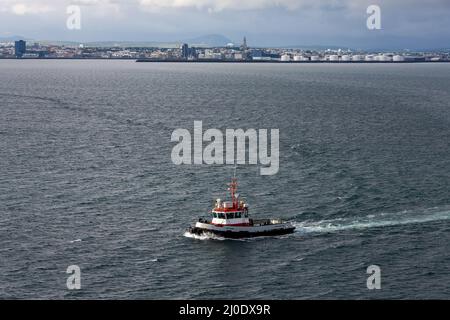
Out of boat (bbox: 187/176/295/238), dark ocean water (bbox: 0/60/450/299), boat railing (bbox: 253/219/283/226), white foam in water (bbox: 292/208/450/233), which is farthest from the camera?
white foam in water (bbox: 292/208/450/233)

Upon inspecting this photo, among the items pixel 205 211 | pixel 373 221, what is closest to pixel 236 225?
pixel 205 211

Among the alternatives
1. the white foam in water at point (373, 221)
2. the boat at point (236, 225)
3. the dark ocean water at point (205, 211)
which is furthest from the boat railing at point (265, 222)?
the white foam in water at point (373, 221)

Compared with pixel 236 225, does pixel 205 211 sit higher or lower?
higher

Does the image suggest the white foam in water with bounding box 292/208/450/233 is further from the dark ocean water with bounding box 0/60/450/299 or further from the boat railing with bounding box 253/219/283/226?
the boat railing with bounding box 253/219/283/226

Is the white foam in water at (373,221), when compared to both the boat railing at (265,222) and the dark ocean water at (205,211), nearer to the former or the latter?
the dark ocean water at (205,211)

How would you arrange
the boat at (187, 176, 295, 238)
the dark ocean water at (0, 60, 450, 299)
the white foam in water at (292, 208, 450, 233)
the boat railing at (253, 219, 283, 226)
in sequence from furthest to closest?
the white foam in water at (292, 208, 450, 233) → the boat railing at (253, 219, 283, 226) → the boat at (187, 176, 295, 238) → the dark ocean water at (0, 60, 450, 299)

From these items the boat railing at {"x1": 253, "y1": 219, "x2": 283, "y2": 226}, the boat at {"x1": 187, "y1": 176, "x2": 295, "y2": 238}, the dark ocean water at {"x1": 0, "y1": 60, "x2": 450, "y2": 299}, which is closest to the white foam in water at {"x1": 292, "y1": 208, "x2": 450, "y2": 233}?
the dark ocean water at {"x1": 0, "y1": 60, "x2": 450, "y2": 299}

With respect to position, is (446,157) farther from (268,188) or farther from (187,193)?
(187,193)

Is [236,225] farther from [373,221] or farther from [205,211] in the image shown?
[373,221]
